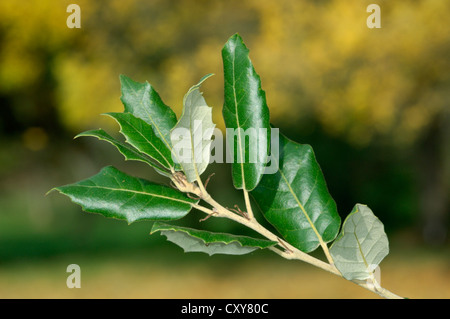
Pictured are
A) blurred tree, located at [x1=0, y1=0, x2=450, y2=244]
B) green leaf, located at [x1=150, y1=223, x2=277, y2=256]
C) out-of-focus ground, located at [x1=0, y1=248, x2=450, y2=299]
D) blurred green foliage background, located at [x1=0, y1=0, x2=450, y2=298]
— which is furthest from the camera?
out-of-focus ground, located at [x1=0, y1=248, x2=450, y2=299]

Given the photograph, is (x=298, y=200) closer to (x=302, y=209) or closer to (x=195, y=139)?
(x=302, y=209)

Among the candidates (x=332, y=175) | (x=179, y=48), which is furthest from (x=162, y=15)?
(x=332, y=175)

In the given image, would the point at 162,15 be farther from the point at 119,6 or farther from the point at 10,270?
the point at 10,270

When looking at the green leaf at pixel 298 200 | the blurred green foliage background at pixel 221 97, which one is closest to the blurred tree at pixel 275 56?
the blurred green foliage background at pixel 221 97

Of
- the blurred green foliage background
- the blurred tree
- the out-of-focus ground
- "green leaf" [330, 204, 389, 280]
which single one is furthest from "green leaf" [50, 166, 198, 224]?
the out-of-focus ground

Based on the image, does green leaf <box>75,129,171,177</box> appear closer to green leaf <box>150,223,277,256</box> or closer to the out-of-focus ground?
green leaf <box>150,223,277,256</box>

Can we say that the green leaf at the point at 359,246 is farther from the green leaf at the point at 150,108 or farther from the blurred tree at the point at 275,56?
the blurred tree at the point at 275,56
